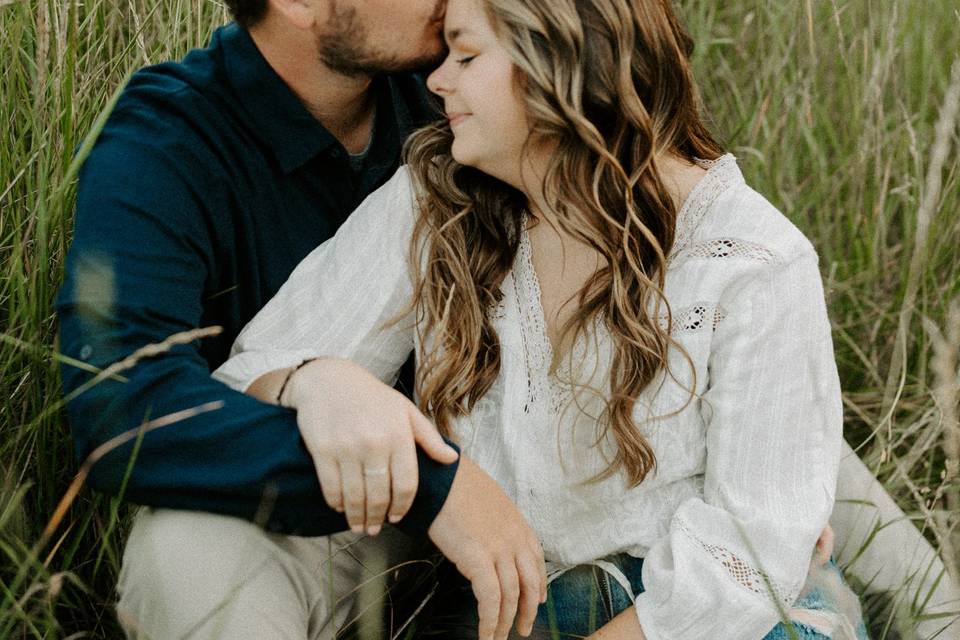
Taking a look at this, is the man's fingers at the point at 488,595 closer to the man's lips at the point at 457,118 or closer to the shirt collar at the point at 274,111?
the man's lips at the point at 457,118

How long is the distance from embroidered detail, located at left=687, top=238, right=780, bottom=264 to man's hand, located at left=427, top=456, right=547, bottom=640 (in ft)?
1.65

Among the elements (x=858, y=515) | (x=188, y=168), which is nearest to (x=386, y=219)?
(x=188, y=168)

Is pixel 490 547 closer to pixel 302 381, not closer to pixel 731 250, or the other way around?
pixel 302 381

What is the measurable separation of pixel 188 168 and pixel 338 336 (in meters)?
0.41

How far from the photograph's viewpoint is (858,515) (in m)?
2.24

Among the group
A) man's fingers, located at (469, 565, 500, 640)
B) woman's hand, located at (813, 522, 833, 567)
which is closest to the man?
man's fingers, located at (469, 565, 500, 640)

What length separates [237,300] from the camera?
2156mm

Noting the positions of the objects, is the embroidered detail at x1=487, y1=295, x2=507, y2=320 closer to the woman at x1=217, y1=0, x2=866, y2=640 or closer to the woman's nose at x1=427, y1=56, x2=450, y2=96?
the woman at x1=217, y1=0, x2=866, y2=640

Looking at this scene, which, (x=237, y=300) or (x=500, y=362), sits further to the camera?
(x=237, y=300)

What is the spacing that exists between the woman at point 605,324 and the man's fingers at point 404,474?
11 cm

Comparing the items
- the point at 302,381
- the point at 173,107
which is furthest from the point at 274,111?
the point at 302,381

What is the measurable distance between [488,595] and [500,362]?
43 cm

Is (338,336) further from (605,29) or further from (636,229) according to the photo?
(605,29)

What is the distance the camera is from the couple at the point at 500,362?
1.70 meters
